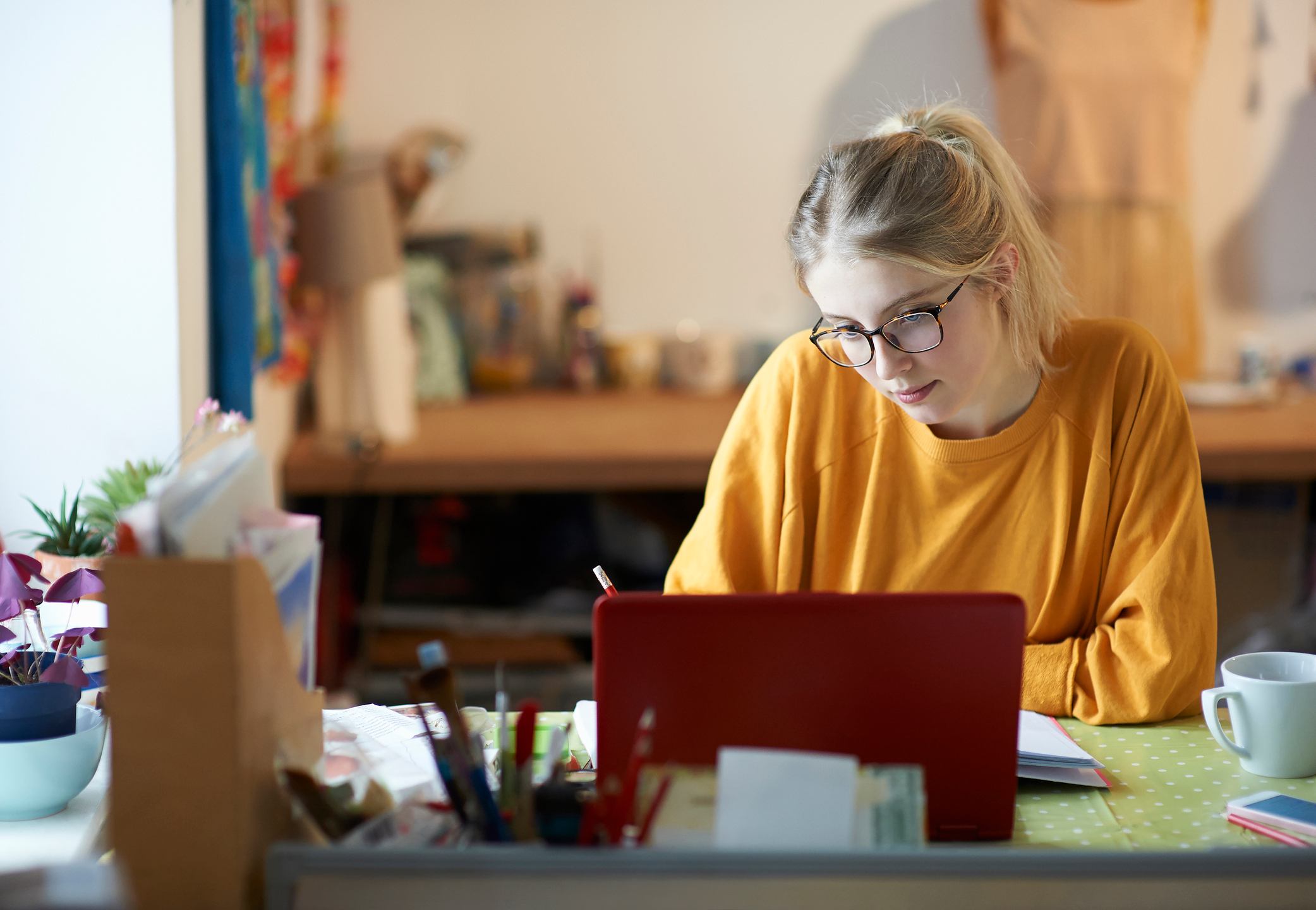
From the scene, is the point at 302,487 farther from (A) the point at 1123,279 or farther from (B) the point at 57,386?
(A) the point at 1123,279

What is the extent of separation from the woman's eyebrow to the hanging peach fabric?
1.97 meters

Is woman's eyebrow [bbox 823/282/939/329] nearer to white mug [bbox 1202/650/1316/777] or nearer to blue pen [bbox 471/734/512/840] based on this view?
white mug [bbox 1202/650/1316/777]

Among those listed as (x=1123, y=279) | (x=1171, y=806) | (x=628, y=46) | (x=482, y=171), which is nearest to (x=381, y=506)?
(x=482, y=171)

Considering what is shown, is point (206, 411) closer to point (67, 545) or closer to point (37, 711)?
point (67, 545)

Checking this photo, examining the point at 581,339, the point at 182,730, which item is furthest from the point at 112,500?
the point at 581,339

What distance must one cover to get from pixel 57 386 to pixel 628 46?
6.20ft

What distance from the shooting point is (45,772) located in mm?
961

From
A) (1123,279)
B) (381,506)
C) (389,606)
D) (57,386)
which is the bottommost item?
(389,606)

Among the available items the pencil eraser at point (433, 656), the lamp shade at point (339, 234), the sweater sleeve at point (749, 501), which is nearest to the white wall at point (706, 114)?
the lamp shade at point (339, 234)

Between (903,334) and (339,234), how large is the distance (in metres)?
1.75

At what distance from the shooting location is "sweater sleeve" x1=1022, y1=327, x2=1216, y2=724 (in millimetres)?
1174

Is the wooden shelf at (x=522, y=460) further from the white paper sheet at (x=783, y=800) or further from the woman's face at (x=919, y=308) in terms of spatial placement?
the white paper sheet at (x=783, y=800)

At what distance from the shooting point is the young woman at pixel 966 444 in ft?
4.09

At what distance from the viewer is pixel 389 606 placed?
9.45ft
